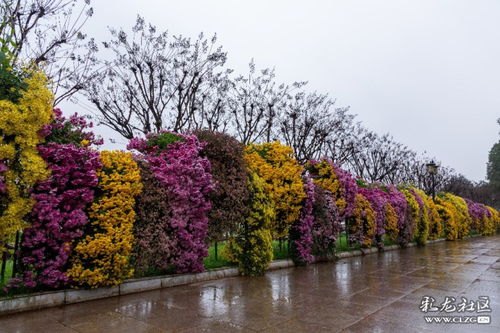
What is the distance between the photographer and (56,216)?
15.5ft

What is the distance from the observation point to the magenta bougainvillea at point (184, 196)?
6.11 meters

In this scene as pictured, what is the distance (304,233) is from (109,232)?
4.96 m

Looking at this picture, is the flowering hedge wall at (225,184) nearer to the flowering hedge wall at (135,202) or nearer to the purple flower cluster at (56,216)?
the flowering hedge wall at (135,202)

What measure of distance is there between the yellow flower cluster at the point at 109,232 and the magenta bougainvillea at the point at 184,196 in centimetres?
43

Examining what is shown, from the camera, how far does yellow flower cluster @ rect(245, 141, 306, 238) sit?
8.34 m

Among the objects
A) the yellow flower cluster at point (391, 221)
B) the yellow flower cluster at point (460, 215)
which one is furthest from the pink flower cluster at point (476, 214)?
the yellow flower cluster at point (391, 221)

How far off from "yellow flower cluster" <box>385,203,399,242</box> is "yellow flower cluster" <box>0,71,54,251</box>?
11841mm

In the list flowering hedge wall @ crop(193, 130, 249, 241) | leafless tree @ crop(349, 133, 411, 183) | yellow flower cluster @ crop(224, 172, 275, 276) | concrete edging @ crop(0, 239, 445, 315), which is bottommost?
concrete edging @ crop(0, 239, 445, 315)

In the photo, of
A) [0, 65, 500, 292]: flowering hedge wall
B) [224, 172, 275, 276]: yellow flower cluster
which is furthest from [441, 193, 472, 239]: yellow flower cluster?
[224, 172, 275, 276]: yellow flower cluster

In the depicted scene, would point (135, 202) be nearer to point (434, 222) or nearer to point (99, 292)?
point (99, 292)

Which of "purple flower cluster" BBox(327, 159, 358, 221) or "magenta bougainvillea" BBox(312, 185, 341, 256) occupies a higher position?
"purple flower cluster" BBox(327, 159, 358, 221)

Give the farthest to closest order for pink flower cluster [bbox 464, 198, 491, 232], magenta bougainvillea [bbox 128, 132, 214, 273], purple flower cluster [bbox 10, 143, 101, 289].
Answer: pink flower cluster [bbox 464, 198, 491, 232]
magenta bougainvillea [bbox 128, 132, 214, 273]
purple flower cluster [bbox 10, 143, 101, 289]

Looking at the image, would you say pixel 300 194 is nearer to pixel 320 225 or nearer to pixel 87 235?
pixel 320 225

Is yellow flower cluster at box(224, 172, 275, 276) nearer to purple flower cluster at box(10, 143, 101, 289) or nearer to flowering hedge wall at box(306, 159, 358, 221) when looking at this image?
purple flower cluster at box(10, 143, 101, 289)
